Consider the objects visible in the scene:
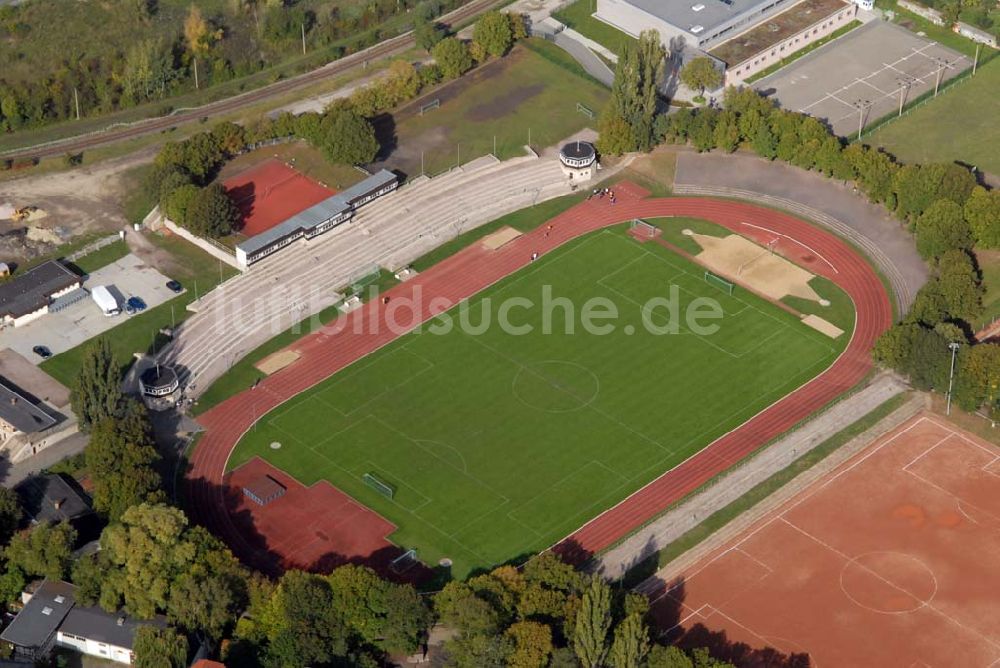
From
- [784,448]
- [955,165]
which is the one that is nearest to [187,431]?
[784,448]

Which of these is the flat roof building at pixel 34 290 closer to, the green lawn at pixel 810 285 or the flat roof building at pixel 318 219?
the flat roof building at pixel 318 219

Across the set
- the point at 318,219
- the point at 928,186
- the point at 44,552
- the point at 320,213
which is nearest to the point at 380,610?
the point at 44,552

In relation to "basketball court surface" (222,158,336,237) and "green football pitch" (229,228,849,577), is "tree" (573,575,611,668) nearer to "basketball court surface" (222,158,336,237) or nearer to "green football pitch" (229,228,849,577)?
"green football pitch" (229,228,849,577)

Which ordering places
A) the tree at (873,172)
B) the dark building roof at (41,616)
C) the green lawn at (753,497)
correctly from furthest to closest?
the tree at (873,172) < the green lawn at (753,497) < the dark building roof at (41,616)

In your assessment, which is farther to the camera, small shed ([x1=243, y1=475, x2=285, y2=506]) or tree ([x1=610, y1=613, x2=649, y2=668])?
small shed ([x1=243, y1=475, x2=285, y2=506])

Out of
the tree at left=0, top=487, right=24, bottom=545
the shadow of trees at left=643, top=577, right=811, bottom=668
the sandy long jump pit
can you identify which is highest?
the tree at left=0, top=487, right=24, bottom=545

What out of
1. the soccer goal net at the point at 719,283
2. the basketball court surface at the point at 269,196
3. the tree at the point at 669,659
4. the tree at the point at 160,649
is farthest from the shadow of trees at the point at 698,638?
the basketball court surface at the point at 269,196

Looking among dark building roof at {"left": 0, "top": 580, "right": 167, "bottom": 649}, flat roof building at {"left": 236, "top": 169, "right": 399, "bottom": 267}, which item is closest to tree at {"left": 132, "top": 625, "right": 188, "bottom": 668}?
dark building roof at {"left": 0, "top": 580, "right": 167, "bottom": 649}
